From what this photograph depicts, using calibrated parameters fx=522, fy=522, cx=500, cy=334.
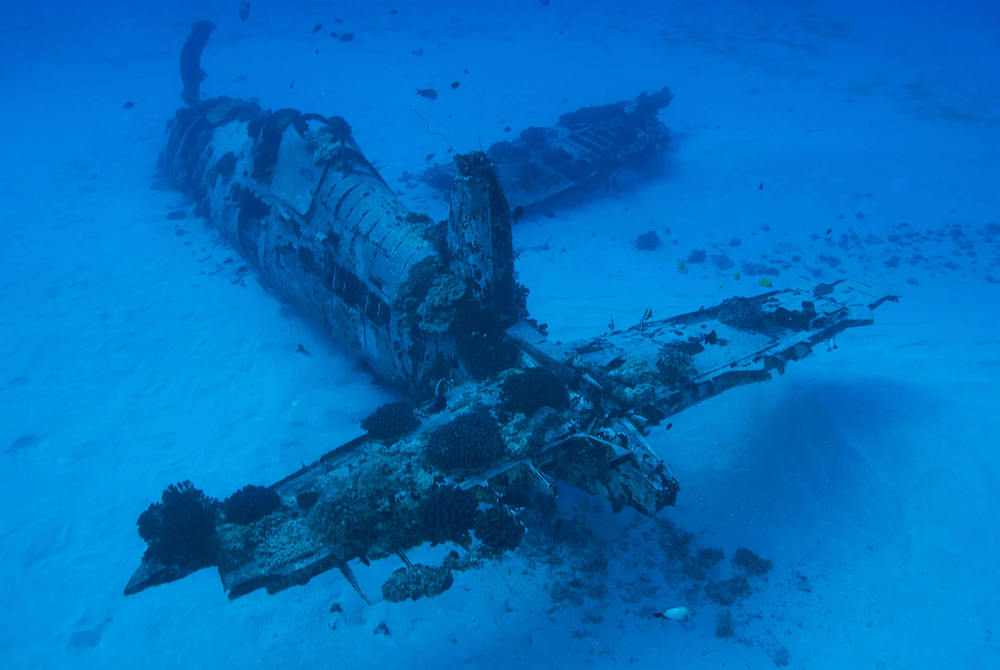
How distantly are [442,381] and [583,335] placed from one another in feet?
21.1

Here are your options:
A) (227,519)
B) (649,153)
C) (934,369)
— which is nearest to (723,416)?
(934,369)

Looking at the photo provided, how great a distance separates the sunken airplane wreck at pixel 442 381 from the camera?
5754 mm

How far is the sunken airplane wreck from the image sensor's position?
5754 millimetres

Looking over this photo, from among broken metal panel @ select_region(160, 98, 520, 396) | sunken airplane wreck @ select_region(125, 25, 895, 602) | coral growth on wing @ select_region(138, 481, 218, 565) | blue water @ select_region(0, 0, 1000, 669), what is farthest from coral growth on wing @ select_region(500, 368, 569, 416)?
coral growth on wing @ select_region(138, 481, 218, 565)

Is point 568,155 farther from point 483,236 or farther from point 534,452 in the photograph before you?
point 534,452

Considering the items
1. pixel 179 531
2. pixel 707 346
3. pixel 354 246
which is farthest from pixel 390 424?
pixel 354 246

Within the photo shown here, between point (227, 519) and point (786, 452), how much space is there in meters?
10.0

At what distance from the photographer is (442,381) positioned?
919 centimetres

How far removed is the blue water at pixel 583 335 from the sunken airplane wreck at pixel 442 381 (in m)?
1.68

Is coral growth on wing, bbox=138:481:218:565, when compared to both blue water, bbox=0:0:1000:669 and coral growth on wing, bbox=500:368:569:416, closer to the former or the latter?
blue water, bbox=0:0:1000:669

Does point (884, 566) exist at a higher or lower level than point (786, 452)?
lower

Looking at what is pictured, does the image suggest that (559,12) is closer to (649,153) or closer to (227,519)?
(649,153)

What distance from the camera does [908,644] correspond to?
752cm

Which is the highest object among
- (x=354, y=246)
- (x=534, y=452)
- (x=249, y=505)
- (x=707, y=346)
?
(x=354, y=246)
